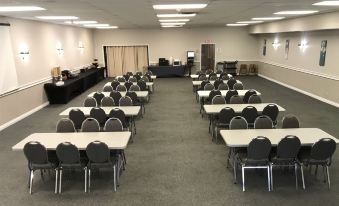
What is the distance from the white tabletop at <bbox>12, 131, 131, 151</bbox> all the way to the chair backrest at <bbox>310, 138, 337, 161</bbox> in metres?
3.19

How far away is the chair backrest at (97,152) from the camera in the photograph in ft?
16.1

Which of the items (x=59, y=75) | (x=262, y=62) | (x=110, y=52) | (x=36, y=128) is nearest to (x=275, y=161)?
(x=36, y=128)

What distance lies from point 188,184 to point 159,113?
200 inches

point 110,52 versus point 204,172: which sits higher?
point 110,52

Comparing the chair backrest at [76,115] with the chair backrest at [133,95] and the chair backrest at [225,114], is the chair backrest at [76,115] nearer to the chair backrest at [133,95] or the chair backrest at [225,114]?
the chair backrest at [133,95]

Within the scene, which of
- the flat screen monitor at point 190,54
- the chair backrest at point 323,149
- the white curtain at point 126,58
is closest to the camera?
the chair backrest at point 323,149

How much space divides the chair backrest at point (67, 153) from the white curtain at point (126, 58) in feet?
49.5

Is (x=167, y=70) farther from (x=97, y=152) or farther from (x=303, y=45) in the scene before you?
(x=97, y=152)

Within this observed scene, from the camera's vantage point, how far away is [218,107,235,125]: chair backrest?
7.13m

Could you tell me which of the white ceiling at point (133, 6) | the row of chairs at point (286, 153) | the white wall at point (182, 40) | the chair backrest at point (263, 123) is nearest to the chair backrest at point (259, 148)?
the row of chairs at point (286, 153)

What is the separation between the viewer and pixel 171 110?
10.7m

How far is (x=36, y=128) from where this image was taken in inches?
351

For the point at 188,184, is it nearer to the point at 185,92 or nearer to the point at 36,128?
the point at 36,128

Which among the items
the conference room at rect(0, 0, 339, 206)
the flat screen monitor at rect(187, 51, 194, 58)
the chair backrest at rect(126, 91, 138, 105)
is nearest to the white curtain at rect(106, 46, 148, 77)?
the conference room at rect(0, 0, 339, 206)
